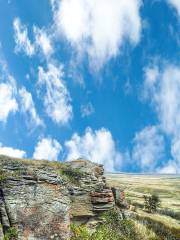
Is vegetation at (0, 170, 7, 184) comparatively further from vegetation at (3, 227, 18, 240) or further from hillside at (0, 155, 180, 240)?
vegetation at (3, 227, 18, 240)

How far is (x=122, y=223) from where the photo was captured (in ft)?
145

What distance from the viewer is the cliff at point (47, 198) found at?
36.7 metres

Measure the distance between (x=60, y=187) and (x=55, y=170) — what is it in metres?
2.04

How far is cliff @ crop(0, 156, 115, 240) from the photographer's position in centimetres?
3666

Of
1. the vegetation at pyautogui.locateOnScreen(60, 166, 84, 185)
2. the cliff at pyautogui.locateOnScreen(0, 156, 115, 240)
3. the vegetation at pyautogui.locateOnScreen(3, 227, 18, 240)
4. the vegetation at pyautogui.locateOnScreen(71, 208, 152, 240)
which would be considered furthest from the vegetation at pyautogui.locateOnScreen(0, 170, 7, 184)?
the vegetation at pyautogui.locateOnScreen(71, 208, 152, 240)

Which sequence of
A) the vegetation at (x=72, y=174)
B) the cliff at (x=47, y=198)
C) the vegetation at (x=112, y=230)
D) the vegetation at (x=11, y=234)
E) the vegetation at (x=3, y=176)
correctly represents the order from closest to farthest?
1. the vegetation at (x=11, y=234)
2. the cliff at (x=47, y=198)
3. the vegetation at (x=3, y=176)
4. the vegetation at (x=112, y=230)
5. the vegetation at (x=72, y=174)

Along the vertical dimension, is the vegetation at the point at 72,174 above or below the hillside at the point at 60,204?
above

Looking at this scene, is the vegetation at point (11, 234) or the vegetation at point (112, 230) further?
the vegetation at point (112, 230)

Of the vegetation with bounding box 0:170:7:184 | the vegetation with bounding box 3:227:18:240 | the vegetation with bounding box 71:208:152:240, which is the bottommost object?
the vegetation with bounding box 3:227:18:240

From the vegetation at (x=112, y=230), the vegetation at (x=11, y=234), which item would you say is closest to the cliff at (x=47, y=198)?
the vegetation at (x=11, y=234)

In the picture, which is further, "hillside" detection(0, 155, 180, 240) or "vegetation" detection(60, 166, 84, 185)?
"vegetation" detection(60, 166, 84, 185)

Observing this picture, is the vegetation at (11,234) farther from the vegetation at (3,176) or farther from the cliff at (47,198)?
the vegetation at (3,176)

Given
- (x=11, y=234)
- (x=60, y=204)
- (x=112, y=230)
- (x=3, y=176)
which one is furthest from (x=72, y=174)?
(x=11, y=234)

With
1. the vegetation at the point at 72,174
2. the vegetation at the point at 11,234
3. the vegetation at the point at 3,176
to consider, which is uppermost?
the vegetation at the point at 72,174
